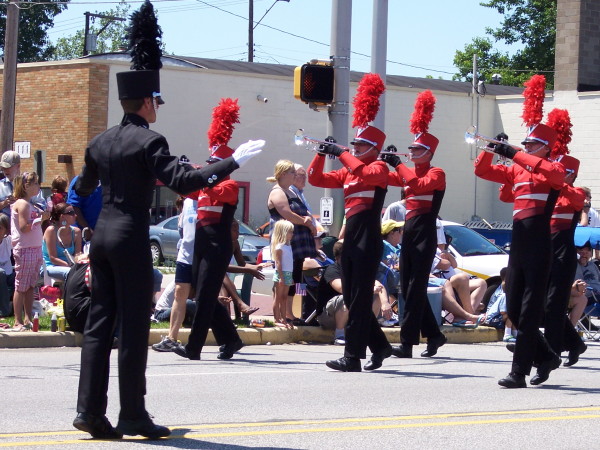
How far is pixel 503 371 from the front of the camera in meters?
11.2

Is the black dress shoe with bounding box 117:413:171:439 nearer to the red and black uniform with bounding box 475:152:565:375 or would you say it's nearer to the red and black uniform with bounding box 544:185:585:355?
the red and black uniform with bounding box 475:152:565:375

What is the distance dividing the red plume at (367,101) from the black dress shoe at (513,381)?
8.84 ft

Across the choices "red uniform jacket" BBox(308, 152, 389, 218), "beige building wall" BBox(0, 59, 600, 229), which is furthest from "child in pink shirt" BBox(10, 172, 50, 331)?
"beige building wall" BBox(0, 59, 600, 229)

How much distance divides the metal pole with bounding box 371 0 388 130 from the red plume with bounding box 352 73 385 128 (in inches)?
222

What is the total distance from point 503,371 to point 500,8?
54280mm

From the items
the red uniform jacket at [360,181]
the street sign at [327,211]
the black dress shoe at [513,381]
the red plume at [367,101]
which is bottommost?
the black dress shoe at [513,381]

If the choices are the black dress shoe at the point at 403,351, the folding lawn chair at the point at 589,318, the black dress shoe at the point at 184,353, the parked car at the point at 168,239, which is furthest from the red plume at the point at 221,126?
the parked car at the point at 168,239

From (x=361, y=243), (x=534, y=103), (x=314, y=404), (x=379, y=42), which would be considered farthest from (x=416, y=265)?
(x=379, y=42)

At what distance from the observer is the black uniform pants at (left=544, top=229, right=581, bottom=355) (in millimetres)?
10797

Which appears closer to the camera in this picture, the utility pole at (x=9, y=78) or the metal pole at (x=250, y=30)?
the utility pole at (x=9, y=78)

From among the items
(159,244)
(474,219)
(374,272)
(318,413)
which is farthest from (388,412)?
(474,219)

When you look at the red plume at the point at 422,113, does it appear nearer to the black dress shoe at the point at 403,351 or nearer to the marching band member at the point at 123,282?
the black dress shoe at the point at 403,351

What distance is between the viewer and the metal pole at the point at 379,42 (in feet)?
55.0

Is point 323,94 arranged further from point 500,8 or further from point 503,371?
point 500,8
